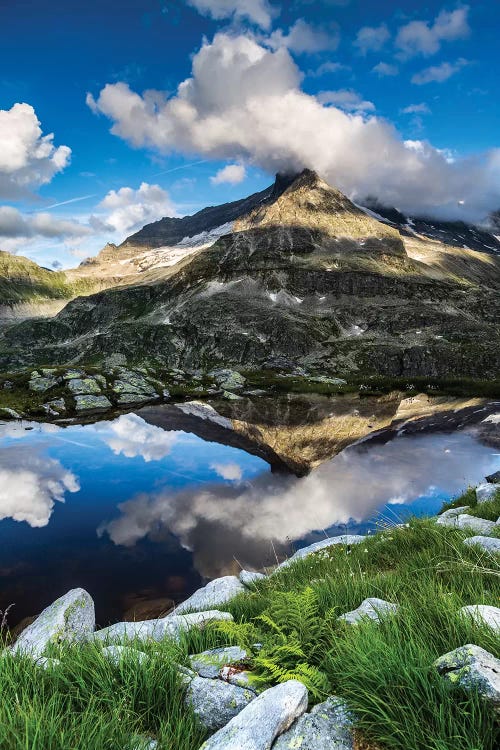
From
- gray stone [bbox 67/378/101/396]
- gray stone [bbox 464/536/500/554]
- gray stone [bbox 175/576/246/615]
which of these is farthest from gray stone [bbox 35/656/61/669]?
gray stone [bbox 67/378/101/396]

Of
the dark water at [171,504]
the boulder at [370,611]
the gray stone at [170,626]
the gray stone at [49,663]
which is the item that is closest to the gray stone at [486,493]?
the dark water at [171,504]

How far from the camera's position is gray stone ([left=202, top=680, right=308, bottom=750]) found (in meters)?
2.94

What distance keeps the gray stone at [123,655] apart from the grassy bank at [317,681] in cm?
7

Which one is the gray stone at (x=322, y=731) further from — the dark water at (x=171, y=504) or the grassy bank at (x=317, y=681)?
the dark water at (x=171, y=504)

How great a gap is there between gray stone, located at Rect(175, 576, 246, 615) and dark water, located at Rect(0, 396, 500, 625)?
5.32ft

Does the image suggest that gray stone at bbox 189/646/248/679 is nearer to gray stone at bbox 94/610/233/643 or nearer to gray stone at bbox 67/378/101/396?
gray stone at bbox 94/610/233/643

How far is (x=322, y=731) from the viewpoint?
3.00m

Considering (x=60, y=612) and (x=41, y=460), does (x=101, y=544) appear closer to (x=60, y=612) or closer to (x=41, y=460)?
(x=60, y=612)

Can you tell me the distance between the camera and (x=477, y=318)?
182625 millimetres

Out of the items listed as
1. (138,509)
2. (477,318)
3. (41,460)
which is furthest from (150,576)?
(477,318)

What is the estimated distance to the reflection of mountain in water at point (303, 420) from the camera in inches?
1546

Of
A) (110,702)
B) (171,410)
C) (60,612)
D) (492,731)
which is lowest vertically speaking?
(171,410)

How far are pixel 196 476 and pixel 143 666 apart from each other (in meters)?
27.9

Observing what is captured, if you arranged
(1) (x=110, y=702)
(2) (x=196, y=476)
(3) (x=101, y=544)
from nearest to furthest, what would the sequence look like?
(1) (x=110, y=702) < (3) (x=101, y=544) < (2) (x=196, y=476)
